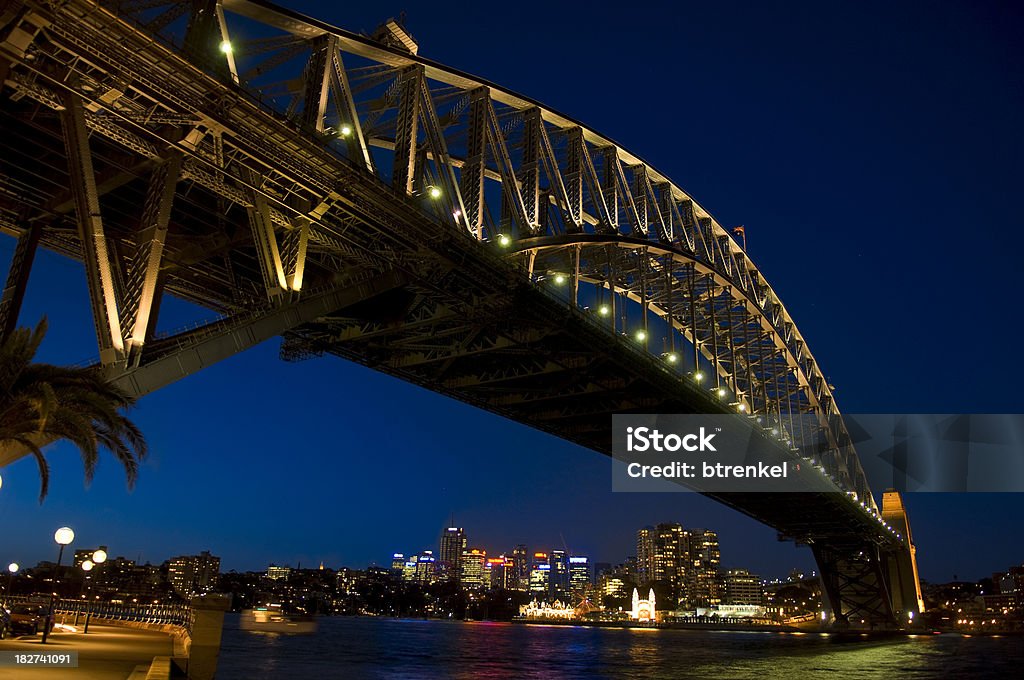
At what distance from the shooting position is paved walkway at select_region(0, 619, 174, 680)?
14297 mm

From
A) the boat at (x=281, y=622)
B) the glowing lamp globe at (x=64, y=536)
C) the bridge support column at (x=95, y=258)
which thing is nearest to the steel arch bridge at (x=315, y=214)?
the bridge support column at (x=95, y=258)

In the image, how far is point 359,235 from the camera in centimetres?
2669

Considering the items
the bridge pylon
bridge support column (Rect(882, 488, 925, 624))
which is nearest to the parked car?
the bridge pylon

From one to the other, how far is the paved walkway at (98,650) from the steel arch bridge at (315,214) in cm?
405

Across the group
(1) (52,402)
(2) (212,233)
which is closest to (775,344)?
(2) (212,233)

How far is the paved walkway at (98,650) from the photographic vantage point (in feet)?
46.9

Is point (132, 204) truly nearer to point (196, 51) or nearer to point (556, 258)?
point (196, 51)

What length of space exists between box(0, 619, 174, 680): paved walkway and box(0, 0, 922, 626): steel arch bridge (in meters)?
4.05

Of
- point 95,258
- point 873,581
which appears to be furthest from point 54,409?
point 873,581

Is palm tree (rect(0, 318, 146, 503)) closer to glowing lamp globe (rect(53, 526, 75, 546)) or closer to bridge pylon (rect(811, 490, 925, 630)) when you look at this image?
glowing lamp globe (rect(53, 526, 75, 546))

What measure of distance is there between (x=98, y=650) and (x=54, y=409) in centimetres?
992

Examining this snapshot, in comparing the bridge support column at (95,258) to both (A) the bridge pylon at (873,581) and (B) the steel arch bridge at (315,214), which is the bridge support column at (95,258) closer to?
(B) the steel arch bridge at (315,214)

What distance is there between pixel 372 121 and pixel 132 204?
933 centimetres

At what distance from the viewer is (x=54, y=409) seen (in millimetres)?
12719
